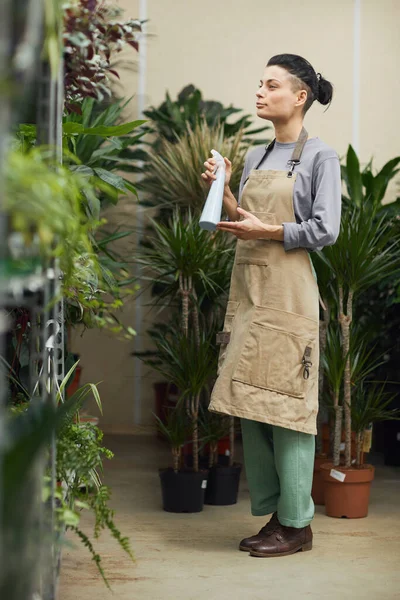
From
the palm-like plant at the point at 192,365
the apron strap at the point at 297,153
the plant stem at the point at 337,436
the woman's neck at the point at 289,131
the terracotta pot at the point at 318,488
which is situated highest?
the woman's neck at the point at 289,131

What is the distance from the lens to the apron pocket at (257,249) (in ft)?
9.53

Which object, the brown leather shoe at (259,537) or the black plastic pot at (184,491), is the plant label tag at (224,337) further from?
the black plastic pot at (184,491)

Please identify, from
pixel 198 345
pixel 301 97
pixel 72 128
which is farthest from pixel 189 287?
pixel 72 128

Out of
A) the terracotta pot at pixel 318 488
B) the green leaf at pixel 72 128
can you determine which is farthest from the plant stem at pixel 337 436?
the green leaf at pixel 72 128

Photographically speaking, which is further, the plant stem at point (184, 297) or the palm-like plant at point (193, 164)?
the palm-like plant at point (193, 164)

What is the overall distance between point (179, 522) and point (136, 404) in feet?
6.91

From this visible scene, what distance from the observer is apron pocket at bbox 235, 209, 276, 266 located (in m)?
2.91

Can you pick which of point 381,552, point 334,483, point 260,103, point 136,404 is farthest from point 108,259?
point 136,404

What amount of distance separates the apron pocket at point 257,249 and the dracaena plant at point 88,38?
80cm

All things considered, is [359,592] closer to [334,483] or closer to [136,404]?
[334,483]

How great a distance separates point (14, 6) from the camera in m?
1.08

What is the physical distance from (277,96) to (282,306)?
0.73 metres

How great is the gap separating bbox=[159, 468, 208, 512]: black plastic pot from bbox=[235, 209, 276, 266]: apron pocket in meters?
1.06

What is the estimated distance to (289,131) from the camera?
2.99 meters
